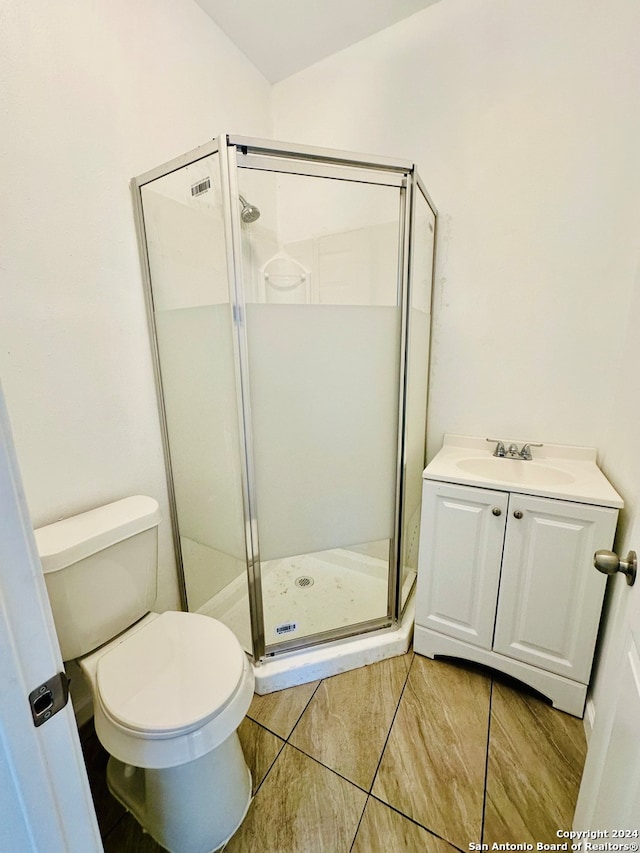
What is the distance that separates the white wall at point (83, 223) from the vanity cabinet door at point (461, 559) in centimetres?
113

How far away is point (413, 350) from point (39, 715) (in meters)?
1.42

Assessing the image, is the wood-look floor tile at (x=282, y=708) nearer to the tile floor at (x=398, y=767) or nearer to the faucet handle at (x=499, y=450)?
the tile floor at (x=398, y=767)

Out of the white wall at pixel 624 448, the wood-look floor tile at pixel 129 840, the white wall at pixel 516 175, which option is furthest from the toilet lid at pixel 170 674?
the white wall at pixel 516 175

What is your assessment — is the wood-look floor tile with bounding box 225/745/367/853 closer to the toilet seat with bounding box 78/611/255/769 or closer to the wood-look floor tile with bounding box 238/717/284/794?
the wood-look floor tile with bounding box 238/717/284/794

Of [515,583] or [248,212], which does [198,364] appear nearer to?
[248,212]

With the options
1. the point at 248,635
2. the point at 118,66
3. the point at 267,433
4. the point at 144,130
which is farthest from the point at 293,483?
the point at 118,66

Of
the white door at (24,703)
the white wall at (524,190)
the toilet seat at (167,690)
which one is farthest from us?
the white wall at (524,190)

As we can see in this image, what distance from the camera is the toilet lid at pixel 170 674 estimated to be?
89 centimetres

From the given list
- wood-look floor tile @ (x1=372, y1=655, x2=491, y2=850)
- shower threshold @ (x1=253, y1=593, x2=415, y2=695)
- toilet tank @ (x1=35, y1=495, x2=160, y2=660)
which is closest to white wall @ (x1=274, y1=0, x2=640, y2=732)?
wood-look floor tile @ (x1=372, y1=655, x2=491, y2=850)

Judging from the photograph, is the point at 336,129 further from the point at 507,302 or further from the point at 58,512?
the point at 58,512

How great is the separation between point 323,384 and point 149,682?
104cm

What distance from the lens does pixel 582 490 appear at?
49.3 inches

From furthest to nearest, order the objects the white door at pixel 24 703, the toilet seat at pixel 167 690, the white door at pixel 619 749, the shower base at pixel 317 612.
Result: the shower base at pixel 317 612
the toilet seat at pixel 167 690
the white door at pixel 619 749
the white door at pixel 24 703

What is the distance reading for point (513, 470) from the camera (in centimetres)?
162
